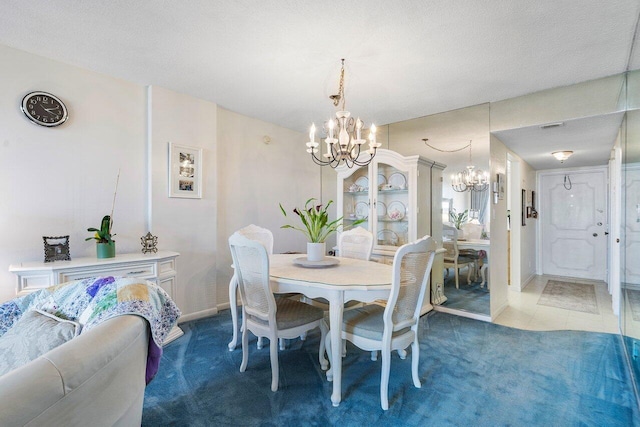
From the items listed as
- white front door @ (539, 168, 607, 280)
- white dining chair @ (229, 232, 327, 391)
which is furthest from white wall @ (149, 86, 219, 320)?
white front door @ (539, 168, 607, 280)

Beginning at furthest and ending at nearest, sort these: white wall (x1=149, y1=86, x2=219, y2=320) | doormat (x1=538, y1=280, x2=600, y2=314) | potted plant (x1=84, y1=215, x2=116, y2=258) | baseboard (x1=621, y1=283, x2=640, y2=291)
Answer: doormat (x1=538, y1=280, x2=600, y2=314)
white wall (x1=149, y1=86, x2=219, y2=320)
potted plant (x1=84, y1=215, x2=116, y2=258)
baseboard (x1=621, y1=283, x2=640, y2=291)

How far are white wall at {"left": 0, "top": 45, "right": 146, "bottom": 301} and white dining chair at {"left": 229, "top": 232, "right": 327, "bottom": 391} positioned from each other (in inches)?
60.7

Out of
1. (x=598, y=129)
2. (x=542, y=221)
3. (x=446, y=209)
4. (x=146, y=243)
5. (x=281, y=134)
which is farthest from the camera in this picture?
(x=542, y=221)

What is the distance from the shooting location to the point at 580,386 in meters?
2.02

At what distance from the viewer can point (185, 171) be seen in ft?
10.6

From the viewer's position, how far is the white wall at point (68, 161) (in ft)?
7.56

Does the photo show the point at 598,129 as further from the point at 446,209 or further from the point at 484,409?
the point at 484,409

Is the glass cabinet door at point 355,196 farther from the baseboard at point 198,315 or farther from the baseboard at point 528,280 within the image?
the baseboard at point 528,280

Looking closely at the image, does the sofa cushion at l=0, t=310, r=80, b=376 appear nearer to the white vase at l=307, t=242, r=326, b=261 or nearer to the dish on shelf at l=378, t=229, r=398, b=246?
the white vase at l=307, t=242, r=326, b=261

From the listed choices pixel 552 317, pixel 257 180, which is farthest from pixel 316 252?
pixel 552 317

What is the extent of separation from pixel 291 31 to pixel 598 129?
3.27 meters

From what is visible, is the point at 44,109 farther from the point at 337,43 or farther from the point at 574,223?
the point at 574,223

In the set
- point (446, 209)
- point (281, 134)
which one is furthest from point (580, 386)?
point (281, 134)

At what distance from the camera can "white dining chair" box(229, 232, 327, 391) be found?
1.94 m
